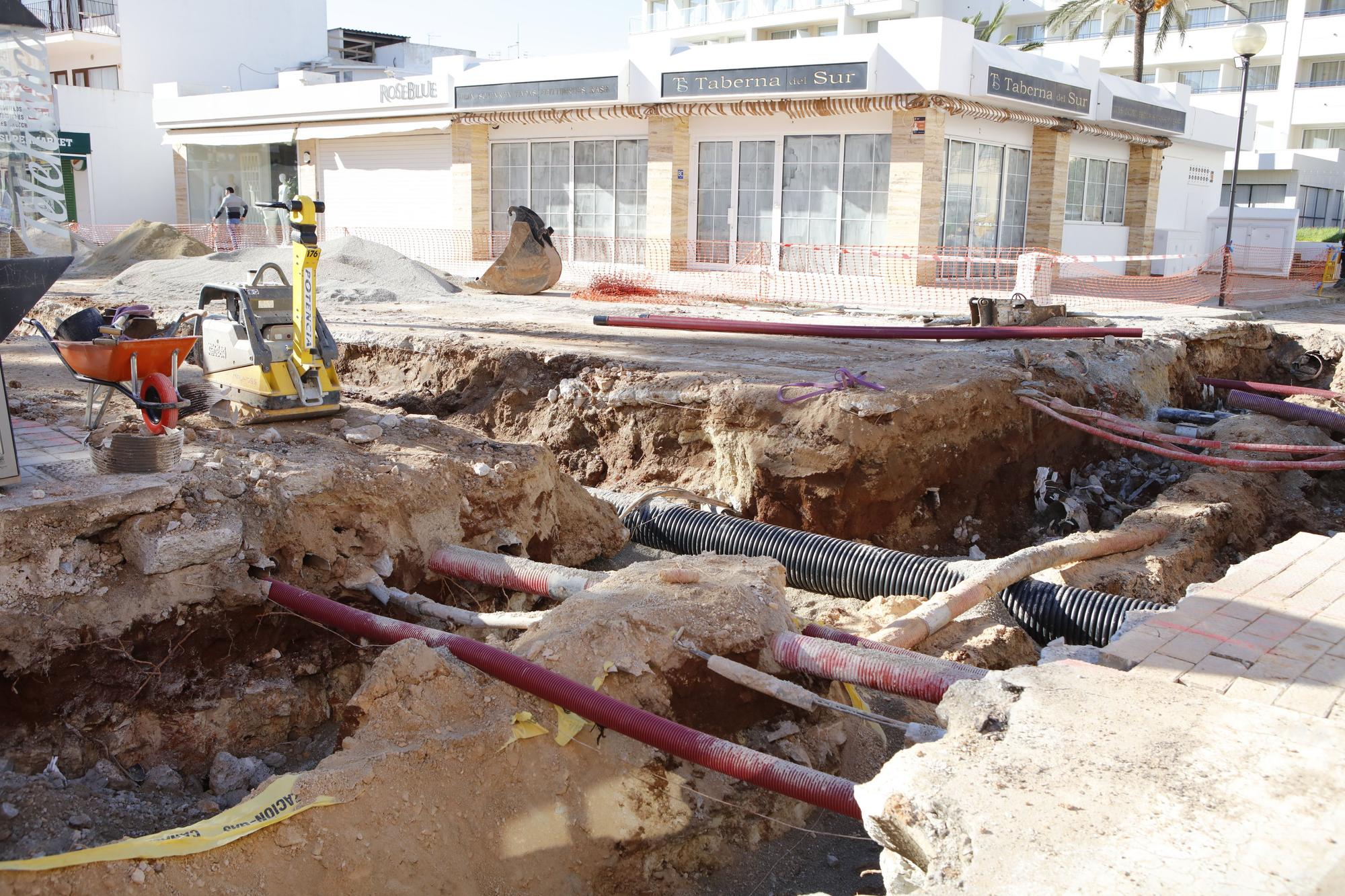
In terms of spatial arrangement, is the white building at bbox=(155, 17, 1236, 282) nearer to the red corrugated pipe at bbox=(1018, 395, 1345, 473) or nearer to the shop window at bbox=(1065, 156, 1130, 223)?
the shop window at bbox=(1065, 156, 1130, 223)

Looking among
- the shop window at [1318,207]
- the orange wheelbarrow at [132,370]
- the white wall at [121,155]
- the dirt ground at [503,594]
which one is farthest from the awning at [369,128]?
the shop window at [1318,207]

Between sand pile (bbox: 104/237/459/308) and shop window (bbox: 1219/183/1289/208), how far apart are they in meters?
28.3

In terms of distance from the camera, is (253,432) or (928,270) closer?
(253,432)

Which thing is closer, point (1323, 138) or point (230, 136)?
point (230, 136)

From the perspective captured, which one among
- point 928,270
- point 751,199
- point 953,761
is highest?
point 751,199

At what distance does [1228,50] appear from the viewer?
39875 mm

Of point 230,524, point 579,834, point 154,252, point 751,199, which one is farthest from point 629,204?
point 579,834

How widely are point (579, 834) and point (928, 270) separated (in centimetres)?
1492

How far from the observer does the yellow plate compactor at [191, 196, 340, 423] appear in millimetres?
7047

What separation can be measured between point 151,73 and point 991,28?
86.0 ft

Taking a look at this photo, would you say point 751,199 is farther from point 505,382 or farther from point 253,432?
point 253,432

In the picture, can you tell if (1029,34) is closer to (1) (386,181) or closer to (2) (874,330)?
(1) (386,181)

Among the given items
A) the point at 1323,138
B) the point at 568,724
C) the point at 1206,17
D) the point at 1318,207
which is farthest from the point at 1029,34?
the point at 568,724

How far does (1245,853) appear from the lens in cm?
260
